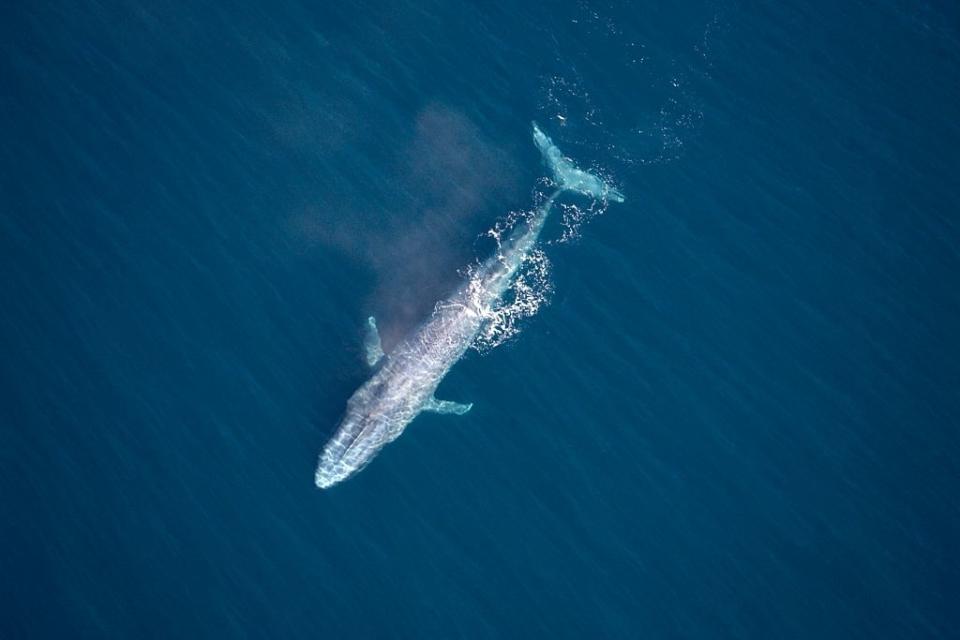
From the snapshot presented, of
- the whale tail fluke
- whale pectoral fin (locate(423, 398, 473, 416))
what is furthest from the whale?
the whale tail fluke

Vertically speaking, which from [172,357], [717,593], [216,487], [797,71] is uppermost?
[797,71]

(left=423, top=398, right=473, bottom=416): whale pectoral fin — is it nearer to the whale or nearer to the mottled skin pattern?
the whale

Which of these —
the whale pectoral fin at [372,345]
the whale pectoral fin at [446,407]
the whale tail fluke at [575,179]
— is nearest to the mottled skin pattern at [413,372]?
the whale pectoral fin at [446,407]

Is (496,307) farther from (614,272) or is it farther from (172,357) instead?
(172,357)

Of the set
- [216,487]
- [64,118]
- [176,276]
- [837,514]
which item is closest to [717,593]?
[837,514]

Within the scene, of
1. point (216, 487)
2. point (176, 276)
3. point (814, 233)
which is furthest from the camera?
point (814, 233)

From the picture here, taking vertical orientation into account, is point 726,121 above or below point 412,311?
above
